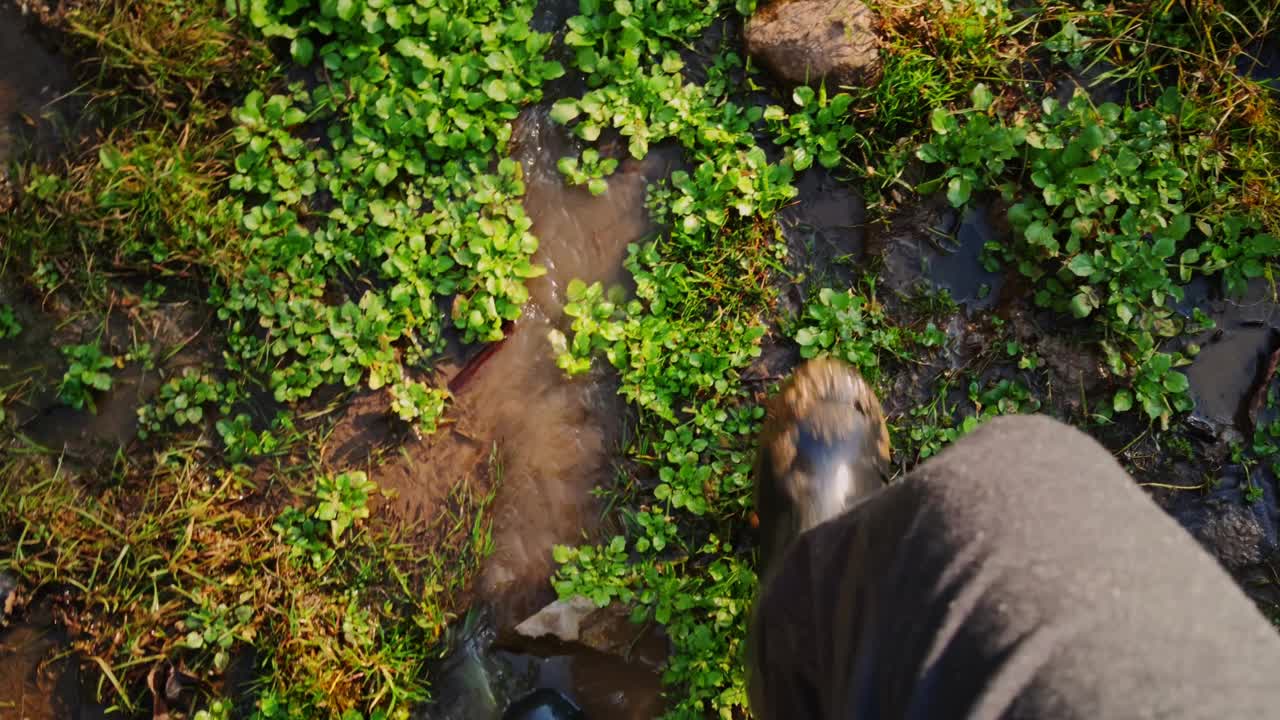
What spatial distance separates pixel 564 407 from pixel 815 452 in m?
0.91

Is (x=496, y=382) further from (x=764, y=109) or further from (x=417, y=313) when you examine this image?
(x=764, y=109)

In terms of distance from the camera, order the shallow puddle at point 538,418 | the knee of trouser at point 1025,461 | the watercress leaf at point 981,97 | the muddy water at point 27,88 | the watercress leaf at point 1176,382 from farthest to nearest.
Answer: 1. the muddy water at point 27,88
2. the shallow puddle at point 538,418
3. the watercress leaf at point 981,97
4. the watercress leaf at point 1176,382
5. the knee of trouser at point 1025,461

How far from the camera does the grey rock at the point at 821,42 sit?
2.97 metres

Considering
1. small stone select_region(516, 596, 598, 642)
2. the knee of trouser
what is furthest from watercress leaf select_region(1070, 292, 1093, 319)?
small stone select_region(516, 596, 598, 642)

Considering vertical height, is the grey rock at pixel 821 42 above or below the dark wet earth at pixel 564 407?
above

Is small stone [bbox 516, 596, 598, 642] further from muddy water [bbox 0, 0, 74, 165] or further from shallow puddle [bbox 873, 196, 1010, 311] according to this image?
muddy water [bbox 0, 0, 74, 165]

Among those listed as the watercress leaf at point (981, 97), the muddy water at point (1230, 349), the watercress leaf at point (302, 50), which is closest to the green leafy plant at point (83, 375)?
the watercress leaf at point (302, 50)

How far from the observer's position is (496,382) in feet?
10.1

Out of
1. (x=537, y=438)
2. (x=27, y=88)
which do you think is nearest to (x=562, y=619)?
(x=537, y=438)

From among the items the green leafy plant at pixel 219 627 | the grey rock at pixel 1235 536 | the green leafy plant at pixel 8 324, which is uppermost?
the green leafy plant at pixel 8 324

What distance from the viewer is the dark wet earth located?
2.87 metres

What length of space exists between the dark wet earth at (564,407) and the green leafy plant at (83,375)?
0.06 meters

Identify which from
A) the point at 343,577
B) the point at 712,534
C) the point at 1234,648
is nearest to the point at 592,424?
the point at 712,534

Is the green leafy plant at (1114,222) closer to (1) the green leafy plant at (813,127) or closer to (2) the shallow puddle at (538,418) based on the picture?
(1) the green leafy plant at (813,127)
